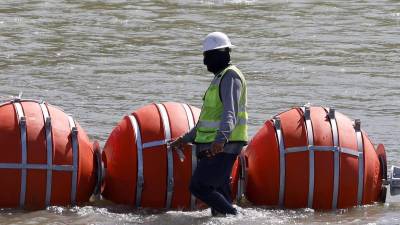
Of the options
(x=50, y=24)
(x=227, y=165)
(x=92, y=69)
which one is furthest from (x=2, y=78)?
(x=227, y=165)

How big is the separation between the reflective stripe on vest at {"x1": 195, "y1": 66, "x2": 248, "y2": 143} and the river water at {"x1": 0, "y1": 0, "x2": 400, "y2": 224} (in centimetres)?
83

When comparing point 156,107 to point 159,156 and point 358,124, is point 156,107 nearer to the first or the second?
point 159,156

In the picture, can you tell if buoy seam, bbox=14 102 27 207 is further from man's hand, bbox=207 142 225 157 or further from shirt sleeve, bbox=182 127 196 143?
man's hand, bbox=207 142 225 157

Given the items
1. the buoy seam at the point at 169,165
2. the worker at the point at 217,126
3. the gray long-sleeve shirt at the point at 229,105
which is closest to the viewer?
the gray long-sleeve shirt at the point at 229,105

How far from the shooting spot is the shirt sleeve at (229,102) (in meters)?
10.3

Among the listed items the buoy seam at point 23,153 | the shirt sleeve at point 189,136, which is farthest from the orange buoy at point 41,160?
the shirt sleeve at point 189,136

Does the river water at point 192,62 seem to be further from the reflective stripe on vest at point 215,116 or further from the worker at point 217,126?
the reflective stripe on vest at point 215,116

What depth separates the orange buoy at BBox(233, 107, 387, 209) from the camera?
1121cm

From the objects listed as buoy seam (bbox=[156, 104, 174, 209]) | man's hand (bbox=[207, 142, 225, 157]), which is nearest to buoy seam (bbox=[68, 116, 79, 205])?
buoy seam (bbox=[156, 104, 174, 209])

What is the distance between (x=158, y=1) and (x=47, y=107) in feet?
65.9

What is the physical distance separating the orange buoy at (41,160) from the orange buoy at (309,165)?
61.1 inches

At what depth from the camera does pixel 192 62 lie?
22578 mm

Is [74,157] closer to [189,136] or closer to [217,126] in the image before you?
[189,136]

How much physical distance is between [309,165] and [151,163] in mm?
1553
